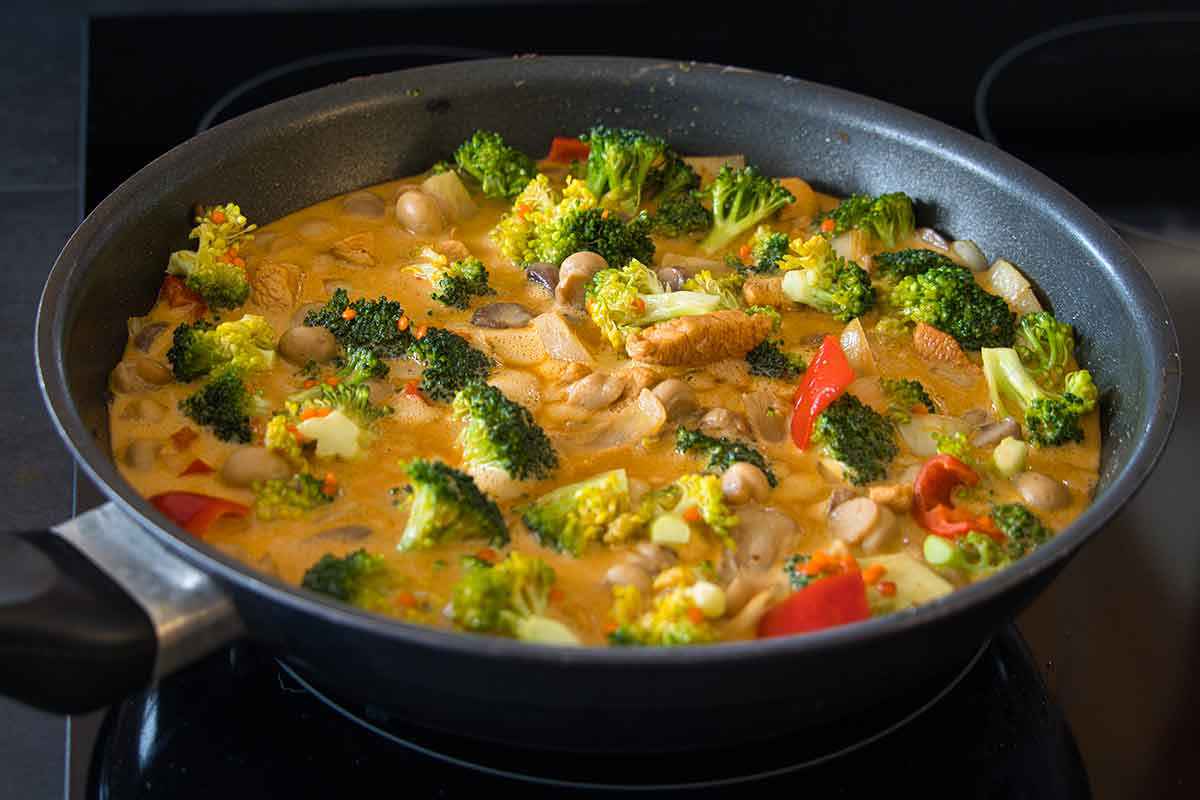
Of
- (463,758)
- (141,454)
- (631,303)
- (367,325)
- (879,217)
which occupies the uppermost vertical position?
(879,217)

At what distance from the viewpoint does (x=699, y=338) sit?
264cm

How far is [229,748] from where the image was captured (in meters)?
2.15

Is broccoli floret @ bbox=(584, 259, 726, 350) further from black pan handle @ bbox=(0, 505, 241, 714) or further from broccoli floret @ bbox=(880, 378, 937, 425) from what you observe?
black pan handle @ bbox=(0, 505, 241, 714)

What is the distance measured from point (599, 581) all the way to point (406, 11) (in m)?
2.33

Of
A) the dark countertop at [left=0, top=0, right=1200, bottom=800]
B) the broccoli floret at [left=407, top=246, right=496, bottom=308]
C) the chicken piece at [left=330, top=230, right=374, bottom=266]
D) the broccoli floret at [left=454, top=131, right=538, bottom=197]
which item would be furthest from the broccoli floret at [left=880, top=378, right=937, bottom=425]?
the chicken piece at [left=330, top=230, right=374, bottom=266]

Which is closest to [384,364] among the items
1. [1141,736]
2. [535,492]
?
[535,492]

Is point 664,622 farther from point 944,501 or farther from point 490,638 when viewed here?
point 944,501

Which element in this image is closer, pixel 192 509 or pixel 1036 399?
pixel 192 509

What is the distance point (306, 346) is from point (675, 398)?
2.21 feet

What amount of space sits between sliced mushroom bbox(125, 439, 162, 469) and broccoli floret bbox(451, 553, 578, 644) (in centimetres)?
63

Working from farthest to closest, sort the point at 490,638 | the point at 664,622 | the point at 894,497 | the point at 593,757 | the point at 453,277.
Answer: the point at 453,277 < the point at 894,497 < the point at 593,757 < the point at 664,622 < the point at 490,638

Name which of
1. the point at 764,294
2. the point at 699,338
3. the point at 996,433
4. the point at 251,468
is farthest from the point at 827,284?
the point at 251,468

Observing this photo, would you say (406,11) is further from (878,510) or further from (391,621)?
(391,621)

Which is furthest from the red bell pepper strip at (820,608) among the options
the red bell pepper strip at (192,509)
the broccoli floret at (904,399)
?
the red bell pepper strip at (192,509)
